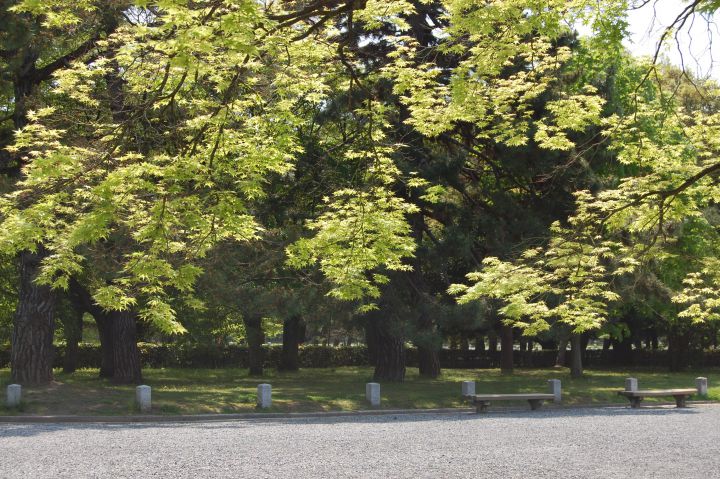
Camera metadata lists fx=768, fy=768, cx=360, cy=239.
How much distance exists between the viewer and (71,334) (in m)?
32.8

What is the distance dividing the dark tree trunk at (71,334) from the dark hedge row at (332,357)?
2.93 metres

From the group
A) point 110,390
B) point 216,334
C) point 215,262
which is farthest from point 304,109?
point 216,334

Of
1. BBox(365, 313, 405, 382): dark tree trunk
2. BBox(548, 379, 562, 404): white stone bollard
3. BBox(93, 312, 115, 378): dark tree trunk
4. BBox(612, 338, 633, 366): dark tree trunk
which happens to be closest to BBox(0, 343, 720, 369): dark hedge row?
BBox(612, 338, 633, 366): dark tree trunk

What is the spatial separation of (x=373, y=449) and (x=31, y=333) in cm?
1351

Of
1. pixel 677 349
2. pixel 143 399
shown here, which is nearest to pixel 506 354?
pixel 677 349

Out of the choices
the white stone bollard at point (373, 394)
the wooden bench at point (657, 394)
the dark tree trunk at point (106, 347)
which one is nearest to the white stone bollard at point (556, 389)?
the wooden bench at point (657, 394)

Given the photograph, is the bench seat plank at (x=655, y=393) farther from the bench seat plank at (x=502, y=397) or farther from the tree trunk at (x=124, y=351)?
the tree trunk at (x=124, y=351)

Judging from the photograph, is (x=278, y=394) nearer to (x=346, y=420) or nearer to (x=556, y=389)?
(x=346, y=420)

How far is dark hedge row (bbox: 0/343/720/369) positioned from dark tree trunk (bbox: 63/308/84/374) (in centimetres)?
293

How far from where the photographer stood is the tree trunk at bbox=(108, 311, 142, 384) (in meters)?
25.7

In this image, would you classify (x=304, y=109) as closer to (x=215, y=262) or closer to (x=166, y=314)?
(x=215, y=262)

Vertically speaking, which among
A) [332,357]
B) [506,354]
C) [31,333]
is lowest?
[332,357]

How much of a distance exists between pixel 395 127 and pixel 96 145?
1172 centimetres

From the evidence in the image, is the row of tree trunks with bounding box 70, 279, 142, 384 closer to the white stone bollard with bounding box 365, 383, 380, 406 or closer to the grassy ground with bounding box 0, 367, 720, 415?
the grassy ground with bounding box 0, 367, 720, 415
